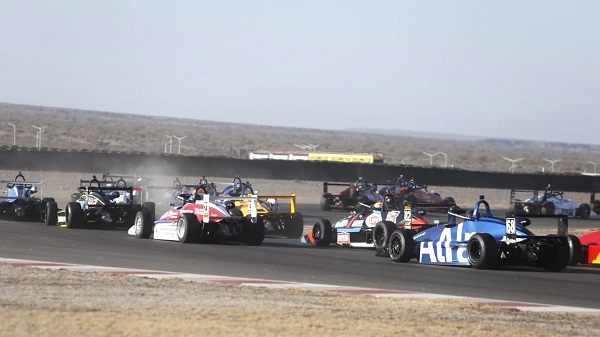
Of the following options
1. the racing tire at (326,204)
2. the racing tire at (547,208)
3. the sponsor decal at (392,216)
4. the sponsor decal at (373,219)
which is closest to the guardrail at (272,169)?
the racing tire at (326,204)

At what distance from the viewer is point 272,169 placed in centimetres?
5641

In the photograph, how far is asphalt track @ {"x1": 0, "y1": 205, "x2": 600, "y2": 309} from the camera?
17.0 meters

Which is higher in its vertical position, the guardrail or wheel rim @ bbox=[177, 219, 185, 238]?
the guardrail

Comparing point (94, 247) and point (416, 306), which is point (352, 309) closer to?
point (416, 306)

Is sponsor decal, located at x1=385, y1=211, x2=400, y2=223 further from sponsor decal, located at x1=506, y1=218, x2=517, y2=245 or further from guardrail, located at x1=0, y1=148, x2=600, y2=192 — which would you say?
guardrail, located at x1=0, y1=148, x2=600, y2=192

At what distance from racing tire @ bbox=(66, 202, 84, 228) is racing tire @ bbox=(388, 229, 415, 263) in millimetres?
10254

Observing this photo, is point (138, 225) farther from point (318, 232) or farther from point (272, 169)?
point (272, 169)

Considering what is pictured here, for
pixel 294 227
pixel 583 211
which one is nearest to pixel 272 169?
pixel 583 211

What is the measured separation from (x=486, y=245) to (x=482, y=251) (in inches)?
5.0

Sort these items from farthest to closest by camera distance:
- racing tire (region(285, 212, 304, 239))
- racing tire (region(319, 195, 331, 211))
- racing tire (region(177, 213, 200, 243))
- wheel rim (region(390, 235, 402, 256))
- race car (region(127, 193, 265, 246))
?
racing tire (region(319, 195, 331, 211)), racing tire (region(285, 212, 304, 239)), race car (region(127, 193, 265, 246)), racing tire (region(177, 213, 200, 243)), wheel rim (region(390, 235, 402, 256))

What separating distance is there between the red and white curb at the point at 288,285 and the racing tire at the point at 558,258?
5718mm

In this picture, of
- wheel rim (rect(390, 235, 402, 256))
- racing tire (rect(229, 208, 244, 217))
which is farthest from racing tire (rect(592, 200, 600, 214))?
wheel rim (rect(390, 235, 402, 256))

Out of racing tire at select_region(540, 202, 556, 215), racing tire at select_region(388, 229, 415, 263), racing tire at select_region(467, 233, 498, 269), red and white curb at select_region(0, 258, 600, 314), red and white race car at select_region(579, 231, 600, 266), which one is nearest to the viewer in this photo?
red and white curb at select_region(0, 258, 600, 314)

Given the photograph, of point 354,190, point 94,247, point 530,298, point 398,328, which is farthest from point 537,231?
point 398,328
